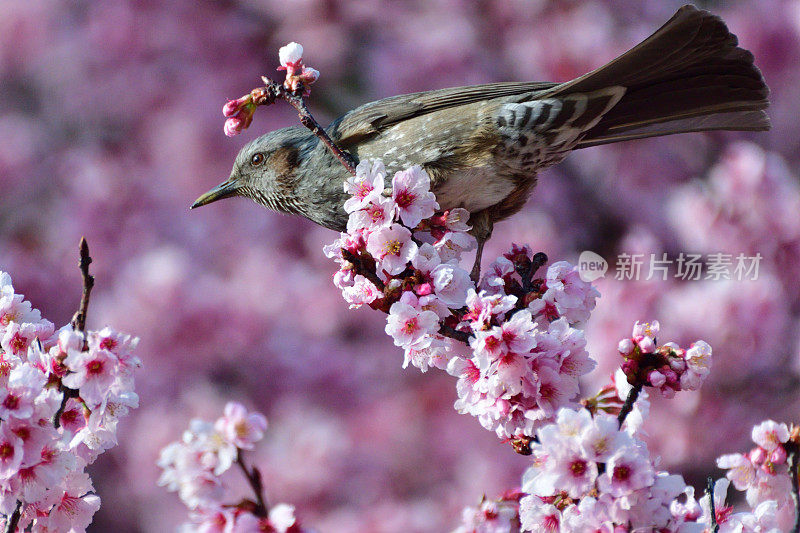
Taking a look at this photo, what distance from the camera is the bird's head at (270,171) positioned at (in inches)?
102

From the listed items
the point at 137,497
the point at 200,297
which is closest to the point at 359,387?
the point at 200,297

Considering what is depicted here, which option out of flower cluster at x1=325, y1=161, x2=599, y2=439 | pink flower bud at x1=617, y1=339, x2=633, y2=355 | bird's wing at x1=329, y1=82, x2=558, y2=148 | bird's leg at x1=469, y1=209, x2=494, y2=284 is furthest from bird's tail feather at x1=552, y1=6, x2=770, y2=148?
pink flower bud at x1=617, y1=339, x2=633, y2=355

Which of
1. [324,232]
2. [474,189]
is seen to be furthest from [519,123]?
[324,232]

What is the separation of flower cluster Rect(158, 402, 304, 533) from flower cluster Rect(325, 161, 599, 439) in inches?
13.4

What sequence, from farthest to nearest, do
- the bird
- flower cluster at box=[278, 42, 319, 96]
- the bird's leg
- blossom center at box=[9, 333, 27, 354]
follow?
the bird's leg < the bird < flower cluster at box=[278, 42, 319, 96] < blossom center at box=[9, 333, 27, 354]

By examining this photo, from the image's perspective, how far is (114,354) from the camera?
144 cm

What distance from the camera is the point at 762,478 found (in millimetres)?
1686

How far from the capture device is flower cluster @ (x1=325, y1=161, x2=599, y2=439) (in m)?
1.49

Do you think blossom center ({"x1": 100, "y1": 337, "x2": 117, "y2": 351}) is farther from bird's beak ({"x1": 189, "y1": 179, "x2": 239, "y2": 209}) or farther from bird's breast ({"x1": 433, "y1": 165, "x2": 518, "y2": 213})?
bird's beak ({"x1": 189, "y1": 179, "x2": 239, "y2": 209})

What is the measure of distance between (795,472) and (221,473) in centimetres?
105

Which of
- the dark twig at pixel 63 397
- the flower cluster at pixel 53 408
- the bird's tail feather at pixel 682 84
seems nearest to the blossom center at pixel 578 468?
the flower cluster at pixel 53 408

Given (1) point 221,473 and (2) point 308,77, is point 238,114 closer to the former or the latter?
(2) point 308,77

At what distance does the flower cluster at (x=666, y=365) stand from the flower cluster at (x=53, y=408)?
87 cm

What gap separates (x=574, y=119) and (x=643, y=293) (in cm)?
225
